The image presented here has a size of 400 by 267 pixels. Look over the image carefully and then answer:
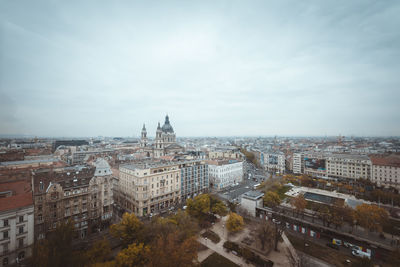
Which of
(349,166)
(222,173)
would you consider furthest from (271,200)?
(349,166)

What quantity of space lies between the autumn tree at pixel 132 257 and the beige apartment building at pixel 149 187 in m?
18.1

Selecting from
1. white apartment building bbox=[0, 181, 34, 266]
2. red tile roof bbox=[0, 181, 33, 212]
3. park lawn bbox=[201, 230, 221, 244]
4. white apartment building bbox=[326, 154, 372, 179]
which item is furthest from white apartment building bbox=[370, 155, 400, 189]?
red tile roof bbox=[0, 181, 33, 212]

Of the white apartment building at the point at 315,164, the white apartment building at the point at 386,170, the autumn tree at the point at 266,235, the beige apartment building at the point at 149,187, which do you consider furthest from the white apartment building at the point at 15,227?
the white apartment building at the point at 315,164

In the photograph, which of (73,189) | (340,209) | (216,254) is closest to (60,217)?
(73,189)

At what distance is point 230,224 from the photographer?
32250 mm

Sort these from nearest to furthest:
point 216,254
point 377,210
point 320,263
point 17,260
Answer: point 17,260 < point 320,263 < point 216,254 < point 377,210

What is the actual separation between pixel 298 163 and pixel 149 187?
73165 millimetres

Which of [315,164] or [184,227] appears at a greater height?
[315,164]

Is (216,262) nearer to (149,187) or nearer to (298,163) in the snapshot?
(149,187)

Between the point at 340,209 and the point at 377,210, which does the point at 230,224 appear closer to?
the point at 340,209

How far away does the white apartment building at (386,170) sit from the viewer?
178ft

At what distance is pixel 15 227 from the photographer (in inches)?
918

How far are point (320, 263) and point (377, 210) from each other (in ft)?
58.3

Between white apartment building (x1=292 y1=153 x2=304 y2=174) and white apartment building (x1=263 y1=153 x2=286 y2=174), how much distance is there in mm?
4826
